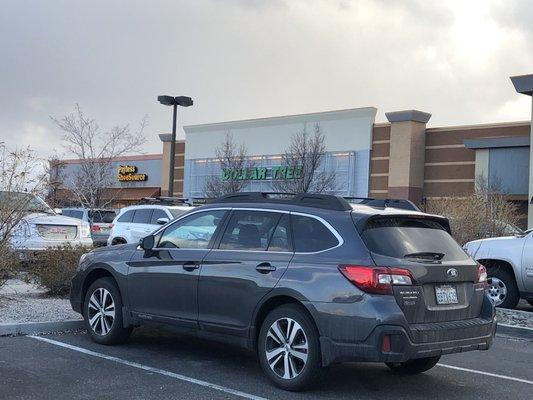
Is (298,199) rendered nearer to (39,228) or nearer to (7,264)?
(7,264)

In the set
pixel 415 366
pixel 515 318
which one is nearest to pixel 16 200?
pixel 415 366

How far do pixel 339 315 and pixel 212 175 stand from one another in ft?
167

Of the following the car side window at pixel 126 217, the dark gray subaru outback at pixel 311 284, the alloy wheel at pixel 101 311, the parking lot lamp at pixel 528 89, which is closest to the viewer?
the dark gray subaru outback at pixel 311 284

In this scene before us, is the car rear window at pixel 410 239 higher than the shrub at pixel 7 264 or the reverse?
Result: higher

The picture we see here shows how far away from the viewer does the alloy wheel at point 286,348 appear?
234 inches

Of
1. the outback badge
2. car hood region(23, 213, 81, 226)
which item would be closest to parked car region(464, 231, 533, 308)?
the outback badge

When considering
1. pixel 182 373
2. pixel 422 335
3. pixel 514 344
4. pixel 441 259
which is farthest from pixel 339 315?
pixel 514 344

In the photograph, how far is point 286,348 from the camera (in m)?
6.04

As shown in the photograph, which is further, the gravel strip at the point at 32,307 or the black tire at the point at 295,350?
the gravel strip at the point at 32,307

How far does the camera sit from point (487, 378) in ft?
22.7

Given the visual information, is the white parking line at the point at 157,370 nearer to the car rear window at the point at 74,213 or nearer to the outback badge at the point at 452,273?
the outback badge at the point at 452,273

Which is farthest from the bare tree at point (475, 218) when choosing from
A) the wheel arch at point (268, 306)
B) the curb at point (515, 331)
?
the wheel arch at point (268, 306)

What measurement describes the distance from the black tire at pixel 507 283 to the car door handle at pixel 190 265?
22.5 feet

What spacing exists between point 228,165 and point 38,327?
44068 millimetres
